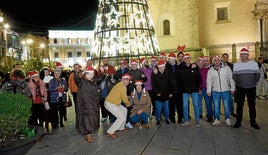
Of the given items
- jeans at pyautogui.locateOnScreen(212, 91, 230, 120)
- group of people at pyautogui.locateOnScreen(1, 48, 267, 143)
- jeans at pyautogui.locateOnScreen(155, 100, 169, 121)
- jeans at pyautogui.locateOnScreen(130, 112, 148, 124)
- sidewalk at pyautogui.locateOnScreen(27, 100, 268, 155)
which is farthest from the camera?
jeans at pyautogui.locateOnScreen(155, 100, 169, 121)

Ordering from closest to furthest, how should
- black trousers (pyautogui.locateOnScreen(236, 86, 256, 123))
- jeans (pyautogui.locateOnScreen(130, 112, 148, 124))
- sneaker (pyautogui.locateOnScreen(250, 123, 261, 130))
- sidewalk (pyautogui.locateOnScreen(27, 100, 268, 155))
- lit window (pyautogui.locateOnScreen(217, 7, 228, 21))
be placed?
sidewalk (pyautogui.locateOnScreen(27, 100, 268, 155)), sneaker (pyautogui.locateOnScreen(250, 123, 261, 130)), black trousers (pyautogui.locateOnScreen(236, 86, 256, 123)), jeans (pyautogui.locateOnScreen(130, 112, 148, 124)), lit window (pyautogui.locateOnScreen(217, 7, 228, 21))

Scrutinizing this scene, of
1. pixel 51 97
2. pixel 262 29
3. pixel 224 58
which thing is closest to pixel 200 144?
pixel 224 58

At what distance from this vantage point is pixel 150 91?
9172mm

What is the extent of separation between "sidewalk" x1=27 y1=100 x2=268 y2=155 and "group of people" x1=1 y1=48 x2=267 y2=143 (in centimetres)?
29

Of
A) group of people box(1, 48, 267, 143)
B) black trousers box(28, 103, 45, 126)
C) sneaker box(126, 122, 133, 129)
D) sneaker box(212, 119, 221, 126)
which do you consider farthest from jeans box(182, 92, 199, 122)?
black trousers box(28, 103, 45, 126)

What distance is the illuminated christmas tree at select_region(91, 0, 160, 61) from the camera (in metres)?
12.7

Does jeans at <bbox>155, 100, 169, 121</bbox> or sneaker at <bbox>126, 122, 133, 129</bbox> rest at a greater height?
jeans at <bbox>155, 100, 169, 121</bbox>

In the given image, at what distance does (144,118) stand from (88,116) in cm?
198

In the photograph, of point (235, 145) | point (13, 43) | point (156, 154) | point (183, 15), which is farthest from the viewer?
point (13, 43)

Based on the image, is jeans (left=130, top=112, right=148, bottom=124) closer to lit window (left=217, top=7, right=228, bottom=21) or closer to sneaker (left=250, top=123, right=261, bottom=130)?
sneaker (left=250, top=123, right=261, bottom=130)

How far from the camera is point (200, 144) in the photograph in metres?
6.15

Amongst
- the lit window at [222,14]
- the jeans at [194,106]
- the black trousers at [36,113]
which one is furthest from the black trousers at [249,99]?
the lit window at [222,14]

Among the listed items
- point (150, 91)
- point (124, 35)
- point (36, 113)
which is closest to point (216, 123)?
Result: point (150, 91)

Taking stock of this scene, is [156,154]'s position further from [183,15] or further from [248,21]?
[248,21]
